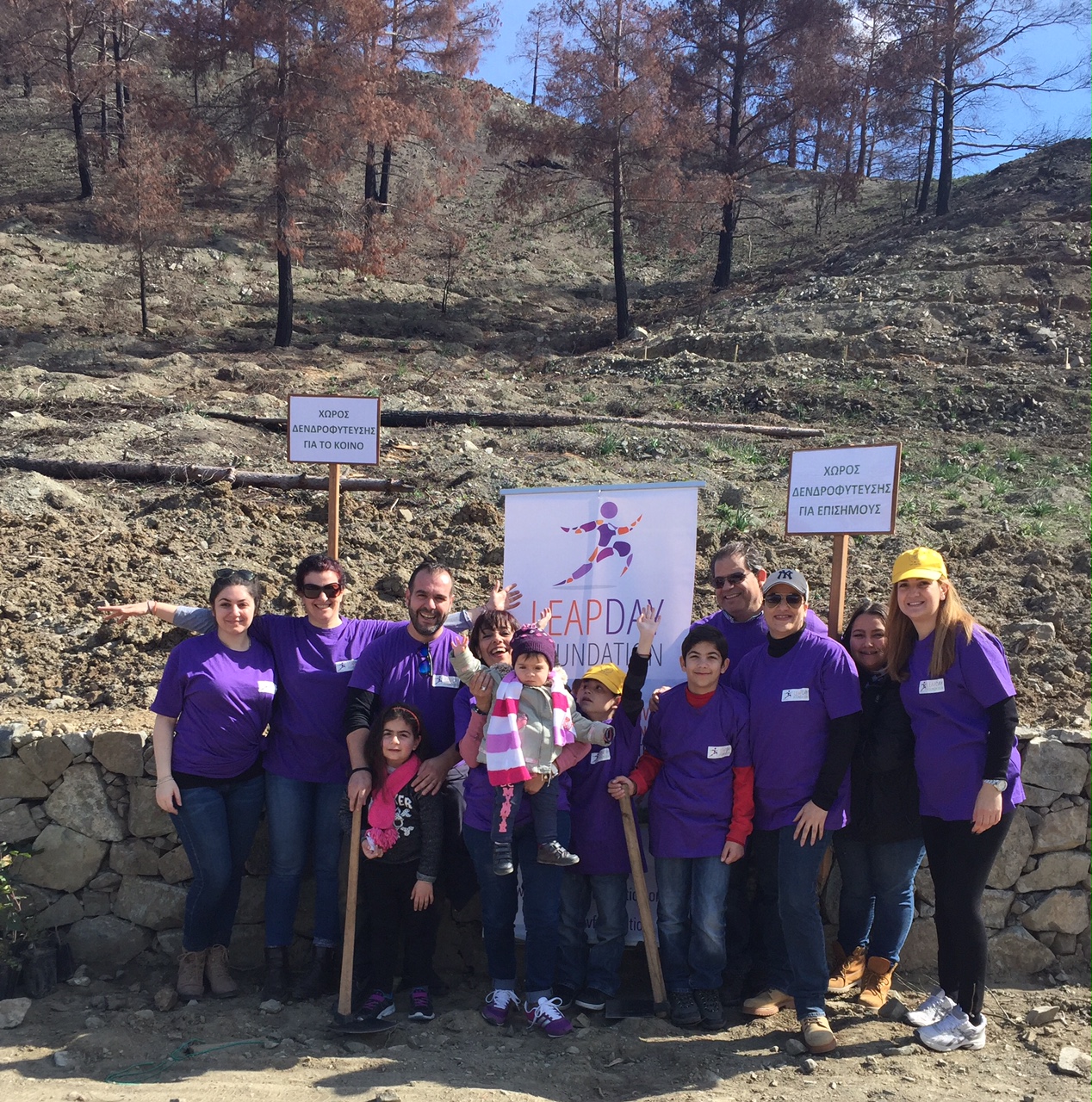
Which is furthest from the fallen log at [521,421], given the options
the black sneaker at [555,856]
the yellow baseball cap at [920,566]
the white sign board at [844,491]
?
the yellow baseball cap at [920,566]

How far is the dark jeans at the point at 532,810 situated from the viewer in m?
4.34

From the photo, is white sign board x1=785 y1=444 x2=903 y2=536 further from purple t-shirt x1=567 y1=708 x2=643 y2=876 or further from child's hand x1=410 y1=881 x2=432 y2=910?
child's hand x1=410 y1=881 x2=432 y2=910

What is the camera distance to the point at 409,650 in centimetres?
470

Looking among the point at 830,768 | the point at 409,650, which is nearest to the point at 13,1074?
the point at 409,650

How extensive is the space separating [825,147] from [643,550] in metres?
27.8

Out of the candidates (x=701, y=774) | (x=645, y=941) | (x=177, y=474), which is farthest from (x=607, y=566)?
(x=177, y=474)

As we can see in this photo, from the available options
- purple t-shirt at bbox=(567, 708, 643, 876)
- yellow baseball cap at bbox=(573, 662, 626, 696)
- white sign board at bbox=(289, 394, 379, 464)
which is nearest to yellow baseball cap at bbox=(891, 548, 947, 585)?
yellow baseball cap at bbox=(573, 662, 626, 696)

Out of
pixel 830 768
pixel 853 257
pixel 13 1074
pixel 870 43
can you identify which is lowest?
pixel 13 1074

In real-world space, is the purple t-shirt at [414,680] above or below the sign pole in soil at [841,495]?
below

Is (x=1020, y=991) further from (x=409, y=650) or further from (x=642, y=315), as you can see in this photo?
(x=642, y=315)

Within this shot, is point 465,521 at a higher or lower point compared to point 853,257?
lower

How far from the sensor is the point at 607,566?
208 inches

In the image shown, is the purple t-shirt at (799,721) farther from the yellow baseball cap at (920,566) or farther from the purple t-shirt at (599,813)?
the purple t-shirt at (599,813)

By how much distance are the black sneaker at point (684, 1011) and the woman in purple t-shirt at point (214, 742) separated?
1971mm
